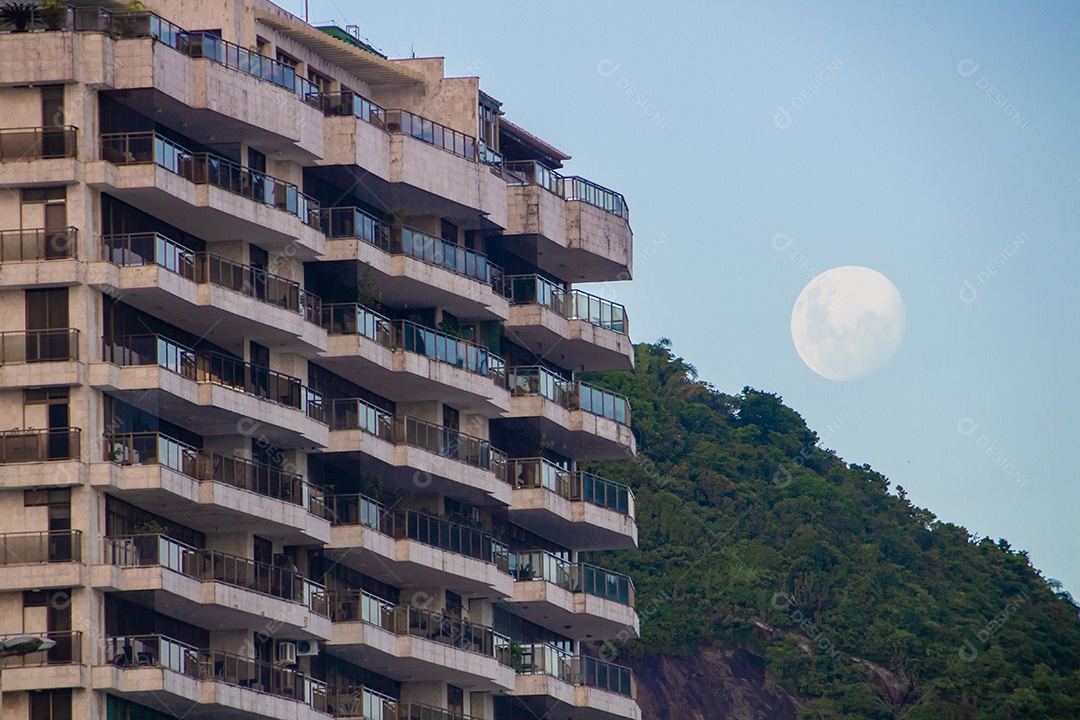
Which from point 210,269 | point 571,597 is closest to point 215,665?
point 210,269

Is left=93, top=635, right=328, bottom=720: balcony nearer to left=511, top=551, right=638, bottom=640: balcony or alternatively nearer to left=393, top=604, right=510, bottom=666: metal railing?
left=393, top=604, right=510, bottom=666: metal railing

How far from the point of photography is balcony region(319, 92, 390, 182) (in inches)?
3169

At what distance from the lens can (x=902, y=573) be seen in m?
170

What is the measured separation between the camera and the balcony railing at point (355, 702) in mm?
78875

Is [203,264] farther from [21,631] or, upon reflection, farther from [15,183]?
[21,631]

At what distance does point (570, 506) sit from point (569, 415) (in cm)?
347

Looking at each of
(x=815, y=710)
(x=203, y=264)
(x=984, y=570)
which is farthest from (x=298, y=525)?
(x=984, y=570)

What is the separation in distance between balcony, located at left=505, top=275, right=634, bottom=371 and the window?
28.4 meters

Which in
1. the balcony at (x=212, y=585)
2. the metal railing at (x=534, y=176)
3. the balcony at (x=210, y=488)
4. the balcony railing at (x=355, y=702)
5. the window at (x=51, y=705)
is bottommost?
the window at (x=51, y=705)

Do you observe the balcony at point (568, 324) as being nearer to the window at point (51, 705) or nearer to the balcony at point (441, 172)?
the balcony at point (441, 172)

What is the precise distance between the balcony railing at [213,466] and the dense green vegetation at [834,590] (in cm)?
8197

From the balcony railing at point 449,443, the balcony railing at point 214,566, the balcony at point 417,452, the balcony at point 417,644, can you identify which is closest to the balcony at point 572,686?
the balcony at point 417,644

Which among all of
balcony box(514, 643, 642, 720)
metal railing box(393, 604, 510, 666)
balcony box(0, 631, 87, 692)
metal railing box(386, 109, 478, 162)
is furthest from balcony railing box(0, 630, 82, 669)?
balcony box(514, 643, 642, 720)

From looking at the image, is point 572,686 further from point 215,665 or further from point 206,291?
point 206,291
